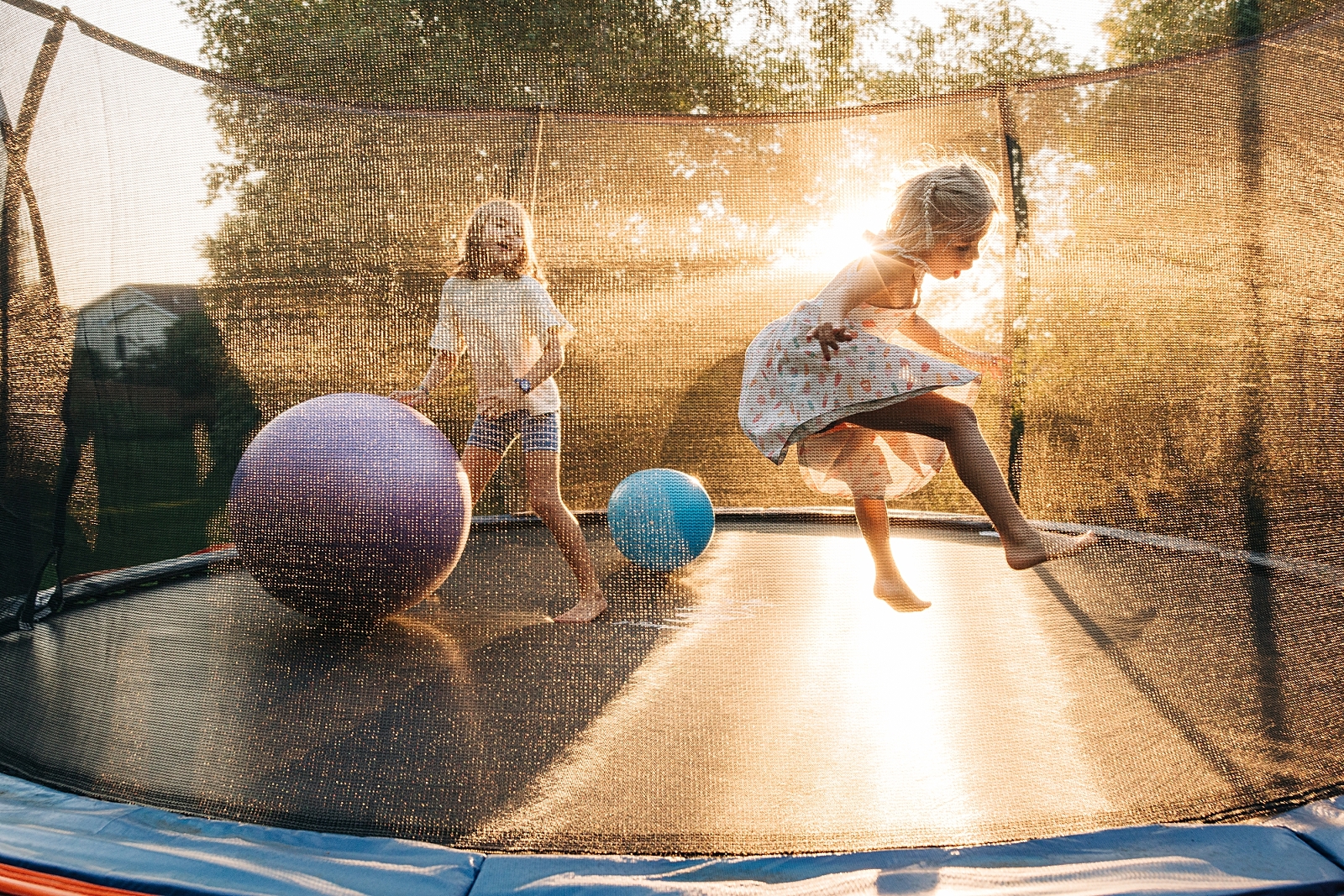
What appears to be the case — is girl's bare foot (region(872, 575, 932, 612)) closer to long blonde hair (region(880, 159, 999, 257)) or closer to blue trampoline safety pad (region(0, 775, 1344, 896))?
blue trampoline safety pad (region(0, 775, 1344, 896))

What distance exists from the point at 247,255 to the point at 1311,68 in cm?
183

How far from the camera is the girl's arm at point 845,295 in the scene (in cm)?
134

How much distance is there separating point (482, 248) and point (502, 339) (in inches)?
6.5

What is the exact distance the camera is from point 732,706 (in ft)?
5.15

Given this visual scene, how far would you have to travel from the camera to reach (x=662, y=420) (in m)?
1.41

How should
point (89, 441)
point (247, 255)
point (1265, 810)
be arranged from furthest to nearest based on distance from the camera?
point (89, 441) → point (247, 255) → point (1265, 810)

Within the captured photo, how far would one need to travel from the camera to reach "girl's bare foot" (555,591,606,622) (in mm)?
1646

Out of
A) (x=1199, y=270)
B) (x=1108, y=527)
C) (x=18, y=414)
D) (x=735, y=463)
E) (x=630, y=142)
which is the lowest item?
(x=1108, y=527)

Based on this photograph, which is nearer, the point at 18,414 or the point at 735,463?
the point at 735,463

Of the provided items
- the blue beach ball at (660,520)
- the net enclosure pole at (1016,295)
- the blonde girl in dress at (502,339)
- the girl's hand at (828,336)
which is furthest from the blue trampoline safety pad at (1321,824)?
the blonde girl in dress at (502,339)

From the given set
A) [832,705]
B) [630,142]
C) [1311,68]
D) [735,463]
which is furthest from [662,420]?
[1311,68]

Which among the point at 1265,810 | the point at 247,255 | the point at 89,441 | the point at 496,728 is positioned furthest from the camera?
the point at 89,441

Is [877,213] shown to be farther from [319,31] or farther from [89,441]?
[89,441]

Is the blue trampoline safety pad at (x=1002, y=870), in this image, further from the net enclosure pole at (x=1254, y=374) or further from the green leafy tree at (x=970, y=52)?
the green leafy tree at (x=970, y=52)
